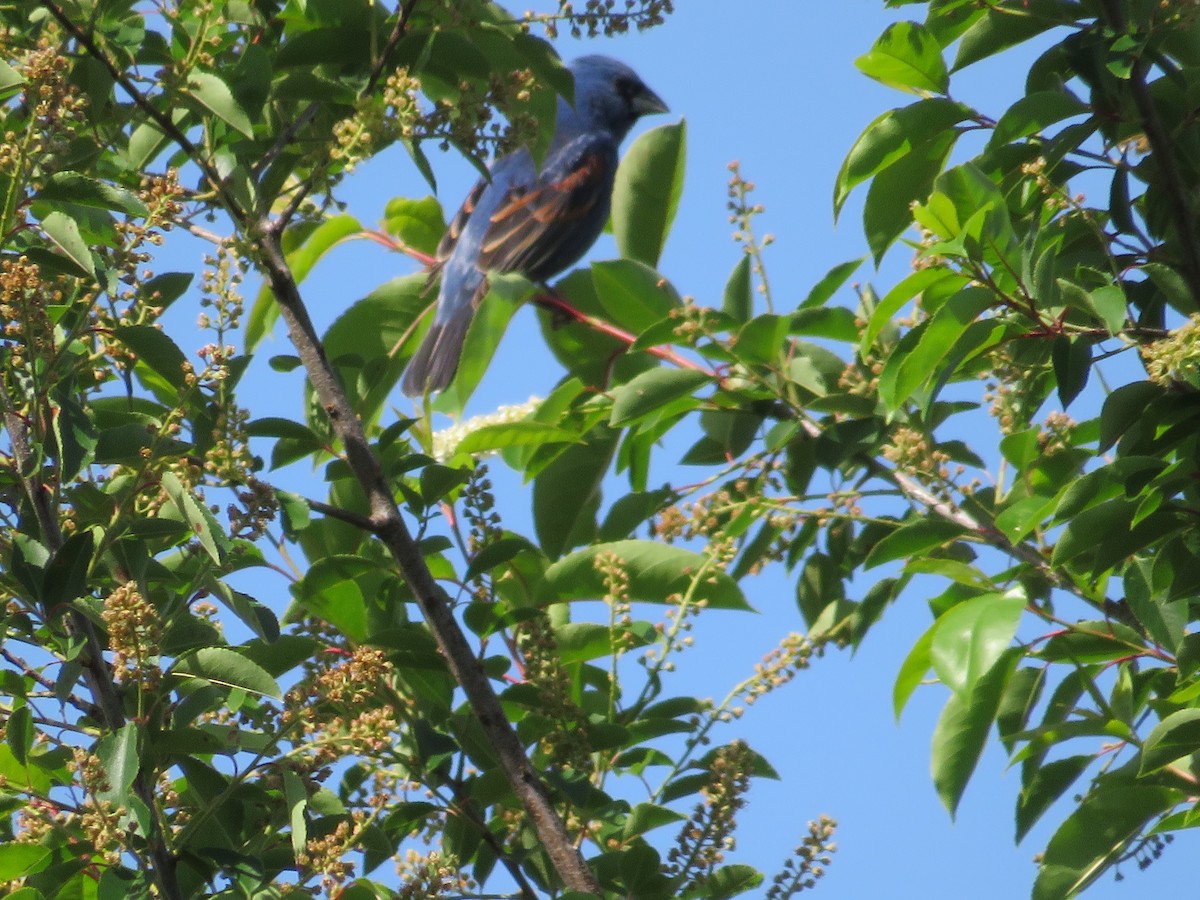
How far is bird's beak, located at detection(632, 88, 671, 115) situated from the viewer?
7973 mm

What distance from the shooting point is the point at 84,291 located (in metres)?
1.78

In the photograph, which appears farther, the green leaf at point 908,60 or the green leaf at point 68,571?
the green leaf at point 908,60

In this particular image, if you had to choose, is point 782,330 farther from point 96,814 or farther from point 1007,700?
point 96,814

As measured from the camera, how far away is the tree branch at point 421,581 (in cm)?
190

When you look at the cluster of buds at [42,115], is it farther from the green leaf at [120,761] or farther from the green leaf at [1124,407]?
the green leaf at [1124,407]

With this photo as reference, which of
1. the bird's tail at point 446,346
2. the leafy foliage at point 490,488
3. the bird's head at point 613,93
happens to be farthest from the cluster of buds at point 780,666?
the bird's head at point 613,93

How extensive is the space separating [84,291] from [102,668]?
492 mm

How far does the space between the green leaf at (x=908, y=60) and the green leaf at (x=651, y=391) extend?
614 mm

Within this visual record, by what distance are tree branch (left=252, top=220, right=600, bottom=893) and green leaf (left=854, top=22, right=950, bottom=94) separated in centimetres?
104

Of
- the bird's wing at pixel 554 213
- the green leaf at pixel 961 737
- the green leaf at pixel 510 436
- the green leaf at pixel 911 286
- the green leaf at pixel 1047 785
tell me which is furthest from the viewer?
the bird's wing at pixel 554 213

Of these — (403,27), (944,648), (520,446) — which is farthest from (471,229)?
(944,648)

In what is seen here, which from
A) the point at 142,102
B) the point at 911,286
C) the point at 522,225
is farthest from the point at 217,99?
the point at 522,225

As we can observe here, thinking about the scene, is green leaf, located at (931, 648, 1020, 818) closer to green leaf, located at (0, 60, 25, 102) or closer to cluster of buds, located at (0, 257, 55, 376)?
cluster of buds, located at (0, 257, 55, 376)

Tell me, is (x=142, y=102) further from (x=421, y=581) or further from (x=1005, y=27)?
(x=1005, y=27)
